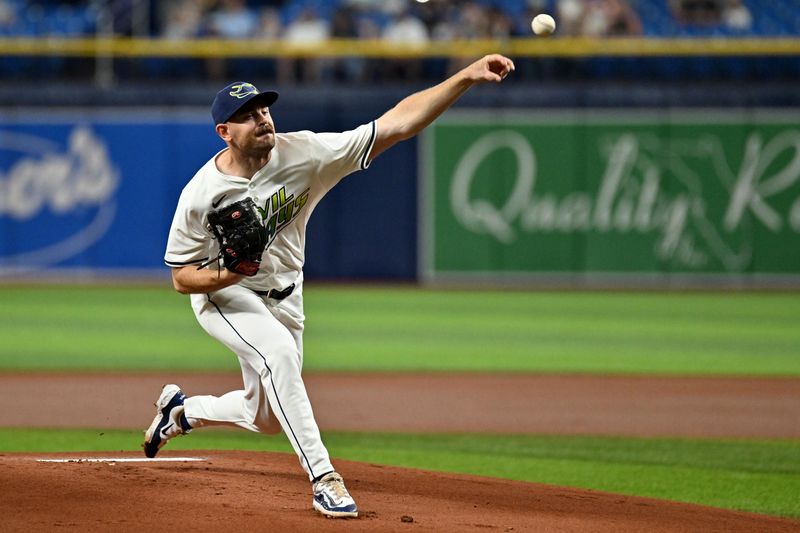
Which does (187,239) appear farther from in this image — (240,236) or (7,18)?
(7,18)

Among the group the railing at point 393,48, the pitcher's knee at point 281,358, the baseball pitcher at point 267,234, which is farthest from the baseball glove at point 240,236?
the railing at point 393,48

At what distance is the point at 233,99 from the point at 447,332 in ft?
27.7

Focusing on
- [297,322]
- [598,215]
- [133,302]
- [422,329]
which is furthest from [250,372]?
[598,215]

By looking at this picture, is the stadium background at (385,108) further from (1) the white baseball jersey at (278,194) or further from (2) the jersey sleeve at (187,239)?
(2) the jersey sleeve at (187,239)

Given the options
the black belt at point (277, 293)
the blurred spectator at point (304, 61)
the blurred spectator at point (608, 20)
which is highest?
the blurred spectator at point (608, 20)

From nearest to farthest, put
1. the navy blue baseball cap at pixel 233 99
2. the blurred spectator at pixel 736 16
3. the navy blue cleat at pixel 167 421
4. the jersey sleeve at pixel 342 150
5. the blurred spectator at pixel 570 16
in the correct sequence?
1. the navy blue baseball cap at pixel 233 99
2. the jersey sleeve at pixel 342 150
3. the navy blue cleat at pixel 167 421
4. the blurred spectator at pixel 570 16
5. the blurred spectator at pixel 736 16

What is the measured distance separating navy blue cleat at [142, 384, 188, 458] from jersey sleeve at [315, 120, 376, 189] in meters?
1.31

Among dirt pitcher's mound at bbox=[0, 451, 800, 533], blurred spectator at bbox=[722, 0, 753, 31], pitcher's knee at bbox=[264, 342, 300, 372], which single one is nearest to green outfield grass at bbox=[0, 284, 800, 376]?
blurred spectator at bbox=[722, 0, 753, 31]

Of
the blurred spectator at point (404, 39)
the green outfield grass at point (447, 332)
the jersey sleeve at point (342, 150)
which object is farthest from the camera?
the blurred spectator at point (404, 39)

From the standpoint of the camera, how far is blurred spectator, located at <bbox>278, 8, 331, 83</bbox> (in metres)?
18.8

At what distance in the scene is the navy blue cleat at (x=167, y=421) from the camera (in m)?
5.69

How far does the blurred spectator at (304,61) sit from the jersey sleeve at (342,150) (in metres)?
13.8

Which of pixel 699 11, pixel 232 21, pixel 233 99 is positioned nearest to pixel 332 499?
pixel 233 99

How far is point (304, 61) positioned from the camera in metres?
18.9
